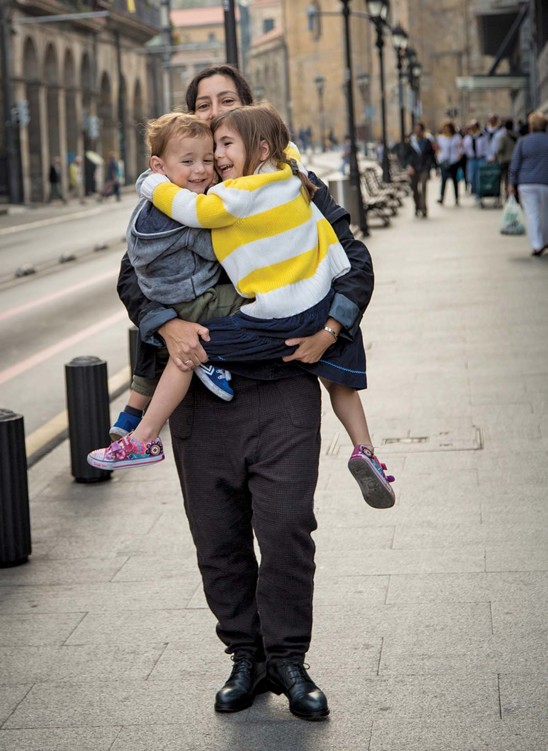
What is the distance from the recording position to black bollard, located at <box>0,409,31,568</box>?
593 centimetres

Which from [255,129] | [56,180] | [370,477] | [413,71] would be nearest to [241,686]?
[370,477]

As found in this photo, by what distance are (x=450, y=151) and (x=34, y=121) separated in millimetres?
25020

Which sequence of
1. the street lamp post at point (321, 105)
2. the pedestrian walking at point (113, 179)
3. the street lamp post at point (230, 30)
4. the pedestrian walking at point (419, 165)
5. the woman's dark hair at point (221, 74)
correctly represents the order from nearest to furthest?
1. the woman's dark hair at point (221, 74)
2. the street lamp post at point (230, 30)
3. the pedestrian walking at point (419, 165)
4. the pedestrian walking at point (113, 179)
5. the street lamp post at point (321, 105)

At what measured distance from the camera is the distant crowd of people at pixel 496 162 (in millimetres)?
17641

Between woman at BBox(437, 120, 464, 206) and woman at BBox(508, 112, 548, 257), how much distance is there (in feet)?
38.3

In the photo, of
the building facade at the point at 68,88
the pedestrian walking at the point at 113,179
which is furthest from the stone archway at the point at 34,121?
the pedestrian walking at the point at 113,179

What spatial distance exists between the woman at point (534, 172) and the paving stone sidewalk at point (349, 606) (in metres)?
8.70

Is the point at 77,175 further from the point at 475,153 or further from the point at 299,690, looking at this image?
the point at 299,690

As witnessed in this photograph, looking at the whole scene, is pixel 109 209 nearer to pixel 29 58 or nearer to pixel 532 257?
pixel 29 58

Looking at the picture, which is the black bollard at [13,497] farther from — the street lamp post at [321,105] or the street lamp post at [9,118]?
the street lamp post at [321,105]

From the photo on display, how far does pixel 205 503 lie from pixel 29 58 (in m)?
49.4

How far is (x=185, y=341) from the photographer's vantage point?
394 centimetres

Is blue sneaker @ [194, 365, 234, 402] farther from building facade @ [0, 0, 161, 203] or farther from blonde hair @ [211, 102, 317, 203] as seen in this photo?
building facade @ [0, 0, 161, 203]

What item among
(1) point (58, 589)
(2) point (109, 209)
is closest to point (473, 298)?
(1) point (58, 589)
